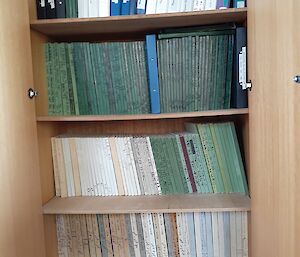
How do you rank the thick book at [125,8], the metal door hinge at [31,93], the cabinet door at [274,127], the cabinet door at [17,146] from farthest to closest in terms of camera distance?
the thick book at [125,8] < the metal door hinge at [31,93] < the cabinet door at [17,146] < the cabinet door at [274,127]

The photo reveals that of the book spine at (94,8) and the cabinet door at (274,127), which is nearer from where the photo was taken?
the cabinet door at (274,127)

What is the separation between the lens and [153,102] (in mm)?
1516

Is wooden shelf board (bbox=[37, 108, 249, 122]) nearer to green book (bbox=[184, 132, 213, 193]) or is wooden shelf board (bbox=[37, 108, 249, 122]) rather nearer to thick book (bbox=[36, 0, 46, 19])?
green book (bbox=[184, 132, 213, 193])

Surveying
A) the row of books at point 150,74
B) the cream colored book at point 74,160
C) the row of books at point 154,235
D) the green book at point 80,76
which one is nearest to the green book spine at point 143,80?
the row of books at point 150,74

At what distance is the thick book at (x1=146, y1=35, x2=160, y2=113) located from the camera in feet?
4.90

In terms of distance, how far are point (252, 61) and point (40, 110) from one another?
2.77ft

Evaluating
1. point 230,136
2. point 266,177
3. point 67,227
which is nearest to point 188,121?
point 230,136

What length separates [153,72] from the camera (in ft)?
4.93

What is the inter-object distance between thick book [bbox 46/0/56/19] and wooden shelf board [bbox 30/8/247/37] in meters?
0.04

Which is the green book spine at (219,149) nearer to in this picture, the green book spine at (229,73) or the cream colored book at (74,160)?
Result: the green book spine at (229,73)

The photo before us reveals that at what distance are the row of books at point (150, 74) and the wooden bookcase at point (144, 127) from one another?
58 millimetres

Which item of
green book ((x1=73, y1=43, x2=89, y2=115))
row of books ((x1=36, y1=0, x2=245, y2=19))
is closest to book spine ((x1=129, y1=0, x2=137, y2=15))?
row of books ((x1=36, y1=0, x2=245, y2=19))

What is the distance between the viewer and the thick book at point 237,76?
1.45 m

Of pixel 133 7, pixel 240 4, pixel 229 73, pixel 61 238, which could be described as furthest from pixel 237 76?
pixel 61 238
